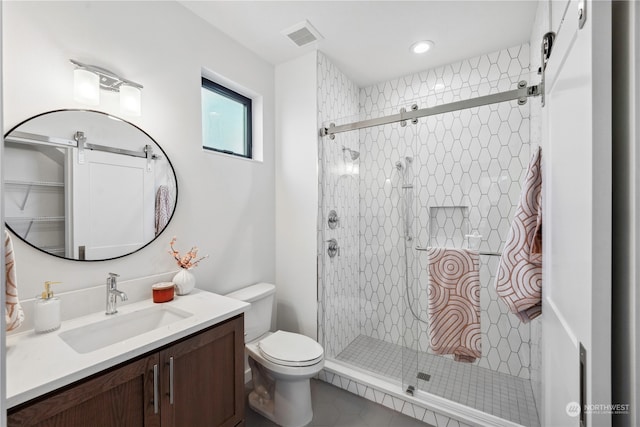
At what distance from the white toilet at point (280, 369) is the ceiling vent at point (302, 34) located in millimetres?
1927

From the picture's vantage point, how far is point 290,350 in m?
1.73

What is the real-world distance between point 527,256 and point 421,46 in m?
1.81

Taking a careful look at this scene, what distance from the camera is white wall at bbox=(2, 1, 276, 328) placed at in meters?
1.20

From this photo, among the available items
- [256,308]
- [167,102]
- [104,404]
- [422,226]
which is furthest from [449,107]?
[104,404]

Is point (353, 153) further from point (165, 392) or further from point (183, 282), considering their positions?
point (165, 392)

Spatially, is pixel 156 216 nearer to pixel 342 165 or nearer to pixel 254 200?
pixel 254 200

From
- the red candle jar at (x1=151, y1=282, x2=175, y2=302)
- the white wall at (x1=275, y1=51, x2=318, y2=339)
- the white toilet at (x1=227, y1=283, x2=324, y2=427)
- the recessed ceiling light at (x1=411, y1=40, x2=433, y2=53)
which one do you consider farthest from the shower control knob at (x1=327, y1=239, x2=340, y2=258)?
the recessed ceiling light at (x1=411, y1=40, x2=433, y2=53)

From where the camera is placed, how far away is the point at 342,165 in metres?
2.43

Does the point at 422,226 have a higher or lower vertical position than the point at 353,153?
lower

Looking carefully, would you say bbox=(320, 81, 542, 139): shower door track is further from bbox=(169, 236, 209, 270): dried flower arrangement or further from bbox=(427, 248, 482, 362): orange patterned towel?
bbox=(169, 236, 209, 270): dried flower arrangement

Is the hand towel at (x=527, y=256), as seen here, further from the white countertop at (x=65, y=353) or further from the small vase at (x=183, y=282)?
the small vase at (x=183, y=282)

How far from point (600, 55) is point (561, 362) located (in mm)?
863

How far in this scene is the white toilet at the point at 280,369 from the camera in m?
1.63

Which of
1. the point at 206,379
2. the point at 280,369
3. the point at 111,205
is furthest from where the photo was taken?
the point at 280,369
